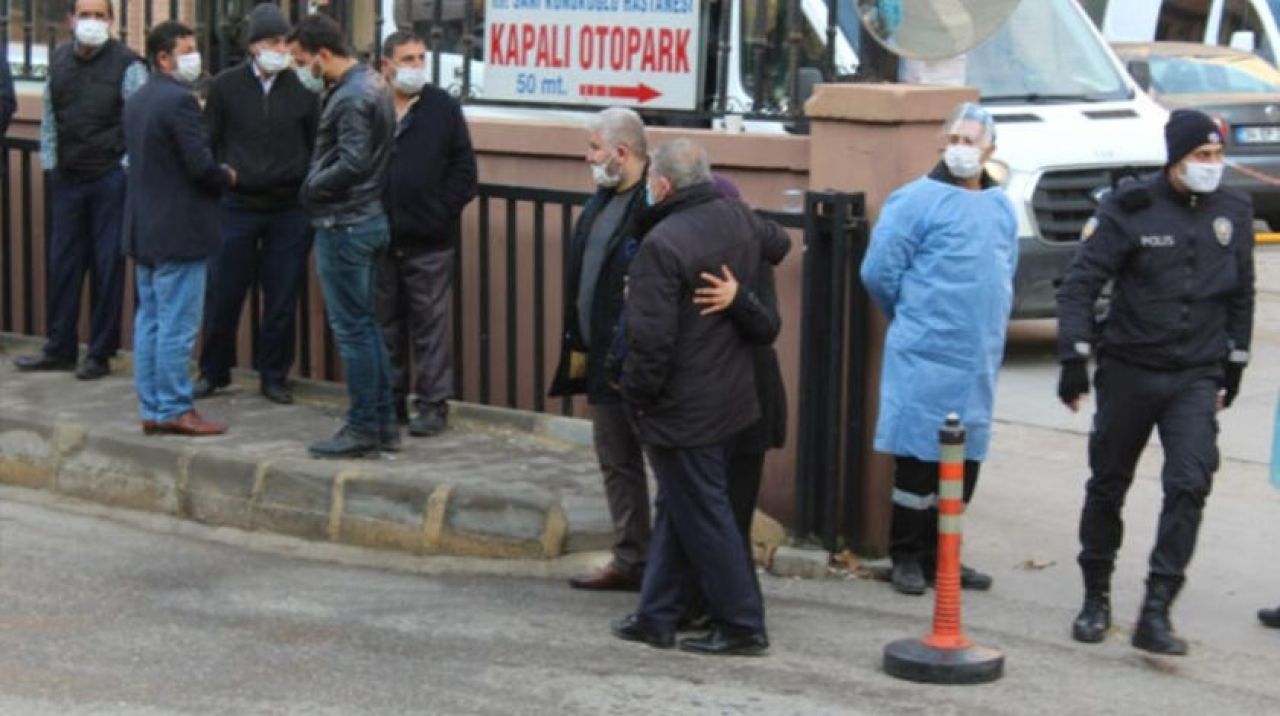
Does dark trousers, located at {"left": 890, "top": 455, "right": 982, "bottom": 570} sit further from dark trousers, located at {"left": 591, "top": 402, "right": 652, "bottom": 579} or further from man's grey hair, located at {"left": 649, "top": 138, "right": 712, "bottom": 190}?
man's grey hair, located at {"left": 649, "top": 138, "right": 712, "bottom": 190}

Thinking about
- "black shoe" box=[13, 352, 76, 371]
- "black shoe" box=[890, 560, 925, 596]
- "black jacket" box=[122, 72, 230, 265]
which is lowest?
"black shoe" box=[890, 560, 925, 596]

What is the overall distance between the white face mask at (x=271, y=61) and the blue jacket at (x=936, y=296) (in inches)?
129

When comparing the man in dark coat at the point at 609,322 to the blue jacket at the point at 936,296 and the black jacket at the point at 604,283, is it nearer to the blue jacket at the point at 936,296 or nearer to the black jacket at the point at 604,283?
the black jacket at the point at 604,283

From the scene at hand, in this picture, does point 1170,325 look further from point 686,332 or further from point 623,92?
point 623,92

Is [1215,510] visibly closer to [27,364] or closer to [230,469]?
[230,469]

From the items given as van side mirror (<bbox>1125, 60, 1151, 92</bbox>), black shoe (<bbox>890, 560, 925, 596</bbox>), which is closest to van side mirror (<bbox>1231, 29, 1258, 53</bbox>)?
van side mirror (<bbox>1125, 60, 1151, 92</bbox>)

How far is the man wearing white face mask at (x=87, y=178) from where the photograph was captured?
428 inches

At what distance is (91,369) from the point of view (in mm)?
11109

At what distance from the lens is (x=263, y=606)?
791 cm

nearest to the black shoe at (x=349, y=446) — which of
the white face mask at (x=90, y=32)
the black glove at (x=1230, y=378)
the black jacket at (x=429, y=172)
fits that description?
the black jacket at (x=429, y=172)

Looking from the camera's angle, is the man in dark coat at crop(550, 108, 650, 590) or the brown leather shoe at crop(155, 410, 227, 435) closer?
the man in dark coat at crop(550, 108, 650, 590)

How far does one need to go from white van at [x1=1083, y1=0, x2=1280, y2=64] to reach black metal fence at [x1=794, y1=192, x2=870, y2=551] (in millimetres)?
15646

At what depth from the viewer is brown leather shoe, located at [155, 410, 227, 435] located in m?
9.71

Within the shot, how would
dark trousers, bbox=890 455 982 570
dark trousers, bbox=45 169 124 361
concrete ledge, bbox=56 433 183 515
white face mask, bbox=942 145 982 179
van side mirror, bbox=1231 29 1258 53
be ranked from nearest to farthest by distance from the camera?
1. white face mask, bbox=942 145 982 179
2. dark trousers, bbox=890 455 982 570
3. concrete ledge, bbox=56 433 183 515
4. dark trousers, bbox=45 169 124 361
5. van side mirror, bbox=1231 29 1258 53
